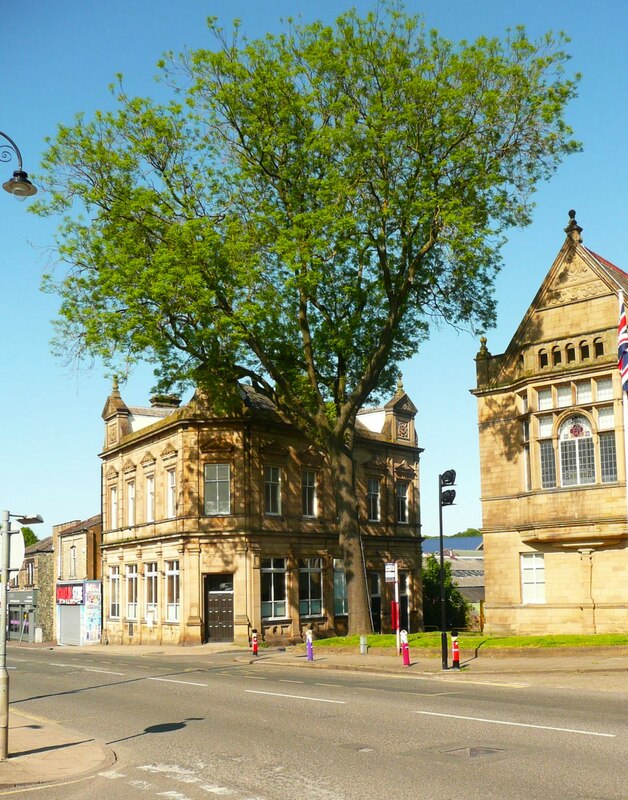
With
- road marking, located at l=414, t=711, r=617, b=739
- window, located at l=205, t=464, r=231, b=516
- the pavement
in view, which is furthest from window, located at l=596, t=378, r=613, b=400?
window, located at l=205, t=464, r=231, b=516

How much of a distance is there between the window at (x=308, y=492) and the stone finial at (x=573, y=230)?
63.6ft

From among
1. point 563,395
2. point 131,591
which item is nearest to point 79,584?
point 131,591

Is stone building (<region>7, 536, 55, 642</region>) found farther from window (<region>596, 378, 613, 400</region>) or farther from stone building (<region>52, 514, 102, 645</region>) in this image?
window (<region>596, 378, 613, 400</region>)

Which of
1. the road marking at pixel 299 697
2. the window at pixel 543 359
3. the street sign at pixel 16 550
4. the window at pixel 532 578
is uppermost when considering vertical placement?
the window at pixel 543 359

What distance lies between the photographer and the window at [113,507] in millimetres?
51781

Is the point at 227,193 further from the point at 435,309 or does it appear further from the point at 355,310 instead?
the point at 435,309

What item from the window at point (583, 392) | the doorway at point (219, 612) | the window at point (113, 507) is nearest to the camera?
the window at point (583, 392)

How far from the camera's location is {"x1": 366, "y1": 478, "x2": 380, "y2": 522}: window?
4972 cm

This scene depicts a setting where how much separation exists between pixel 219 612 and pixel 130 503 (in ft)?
34.6

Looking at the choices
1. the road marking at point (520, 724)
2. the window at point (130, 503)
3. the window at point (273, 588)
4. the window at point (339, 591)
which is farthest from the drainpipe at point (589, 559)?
the window at point (130, 503)

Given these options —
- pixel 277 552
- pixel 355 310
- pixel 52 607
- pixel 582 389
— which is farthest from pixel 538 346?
pixel 52 607

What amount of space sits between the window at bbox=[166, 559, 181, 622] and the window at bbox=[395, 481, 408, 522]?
13891mm

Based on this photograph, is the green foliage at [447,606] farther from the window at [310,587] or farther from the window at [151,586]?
the window at [151,586]

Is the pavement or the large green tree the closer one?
the pavement
